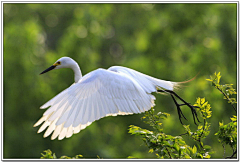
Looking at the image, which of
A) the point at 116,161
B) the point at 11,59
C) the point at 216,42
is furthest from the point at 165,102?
the point at 116,161

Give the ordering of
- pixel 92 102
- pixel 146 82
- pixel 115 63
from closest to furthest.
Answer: pixel 92 102 < pixel 146 82 < pixel 115 63

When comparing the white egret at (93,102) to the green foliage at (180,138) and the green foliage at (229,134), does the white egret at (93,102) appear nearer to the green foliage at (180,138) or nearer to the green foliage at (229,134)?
the green foliage at (180,138)

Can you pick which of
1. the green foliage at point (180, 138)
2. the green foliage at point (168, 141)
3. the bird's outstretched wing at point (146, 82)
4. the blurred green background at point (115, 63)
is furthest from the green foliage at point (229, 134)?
the blurred green background at point (115, 63)

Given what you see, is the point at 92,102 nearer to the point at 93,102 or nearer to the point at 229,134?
the point at 93,102

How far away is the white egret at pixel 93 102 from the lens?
2.61 meters

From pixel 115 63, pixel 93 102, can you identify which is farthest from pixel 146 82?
pixel 115 63

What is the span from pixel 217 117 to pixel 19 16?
12458 mm

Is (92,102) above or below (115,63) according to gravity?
above

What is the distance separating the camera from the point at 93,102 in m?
2.72

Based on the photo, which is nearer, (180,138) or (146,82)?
(180,138)

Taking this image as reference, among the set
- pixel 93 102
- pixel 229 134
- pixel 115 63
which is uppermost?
pixel 93 102

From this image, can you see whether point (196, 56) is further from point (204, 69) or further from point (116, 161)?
point (116, 161)

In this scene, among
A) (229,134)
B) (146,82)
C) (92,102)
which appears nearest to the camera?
(229,134)

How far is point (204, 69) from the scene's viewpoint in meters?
12.0
